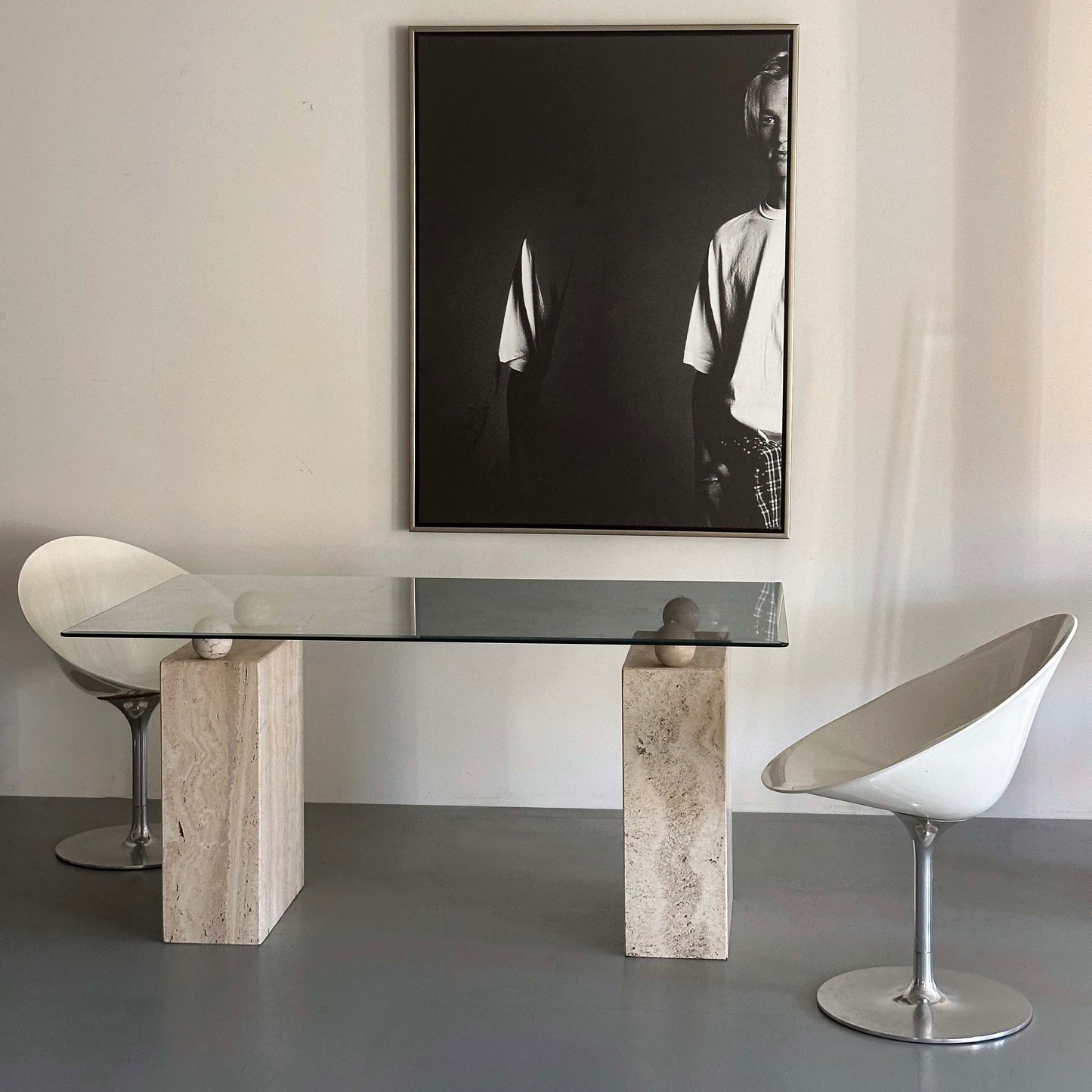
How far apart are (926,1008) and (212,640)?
1.74 meters

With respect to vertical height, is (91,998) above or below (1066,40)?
below

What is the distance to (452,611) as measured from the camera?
10.1ft

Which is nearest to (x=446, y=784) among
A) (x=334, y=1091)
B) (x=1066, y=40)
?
(x=334, y=1091)

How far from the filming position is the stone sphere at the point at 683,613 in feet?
9.46

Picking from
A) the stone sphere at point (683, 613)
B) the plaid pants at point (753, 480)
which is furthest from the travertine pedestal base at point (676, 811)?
the plaid pants at point (753, 480)

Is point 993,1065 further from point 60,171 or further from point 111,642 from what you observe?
point 60,171

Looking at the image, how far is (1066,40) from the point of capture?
12.3 ft

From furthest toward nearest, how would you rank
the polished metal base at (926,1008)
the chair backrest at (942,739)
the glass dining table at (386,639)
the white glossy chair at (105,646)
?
the white glossy chair at (105,646), the glass dining table at (386,639), the polished metal base at (926,1008), the chair backrest at (942,739)

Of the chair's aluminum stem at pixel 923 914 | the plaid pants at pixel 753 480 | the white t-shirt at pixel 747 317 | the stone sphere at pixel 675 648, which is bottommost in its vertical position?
the chair's aluminum stem at pixel 923 914

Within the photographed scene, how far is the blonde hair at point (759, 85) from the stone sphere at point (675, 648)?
1.67m

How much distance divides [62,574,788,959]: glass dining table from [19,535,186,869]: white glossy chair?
0.51 meters

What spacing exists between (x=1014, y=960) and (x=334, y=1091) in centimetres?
155

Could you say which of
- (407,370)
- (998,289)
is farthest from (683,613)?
(998,289)

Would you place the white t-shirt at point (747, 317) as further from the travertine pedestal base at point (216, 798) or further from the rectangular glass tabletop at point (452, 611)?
the travertine pedestal base at point (216, 798)
